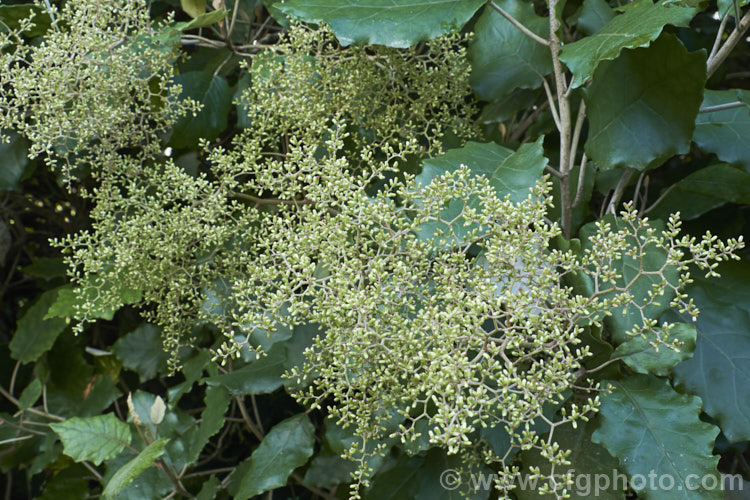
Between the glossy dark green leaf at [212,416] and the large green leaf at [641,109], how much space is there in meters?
0.84

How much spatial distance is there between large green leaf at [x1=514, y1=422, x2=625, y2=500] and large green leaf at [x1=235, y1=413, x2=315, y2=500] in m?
0.40

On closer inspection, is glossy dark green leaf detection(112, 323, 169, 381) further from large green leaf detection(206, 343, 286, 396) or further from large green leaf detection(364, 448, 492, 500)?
large green leaf detection(364, 448, 492, 500)

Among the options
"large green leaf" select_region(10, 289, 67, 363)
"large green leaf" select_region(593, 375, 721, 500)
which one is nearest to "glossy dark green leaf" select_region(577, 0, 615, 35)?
"large green leaf" select_region(593, 375, 721, 500)

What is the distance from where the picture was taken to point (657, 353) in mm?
877

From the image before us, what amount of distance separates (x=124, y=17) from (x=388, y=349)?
2.92ft

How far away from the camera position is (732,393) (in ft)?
3.21

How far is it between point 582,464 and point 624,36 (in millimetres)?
650

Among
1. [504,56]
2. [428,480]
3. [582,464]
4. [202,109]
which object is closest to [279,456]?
[428,480]

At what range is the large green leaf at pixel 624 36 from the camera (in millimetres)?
851

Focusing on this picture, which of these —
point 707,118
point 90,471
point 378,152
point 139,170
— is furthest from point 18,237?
point 707,118

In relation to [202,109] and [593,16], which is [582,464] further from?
[202,109]

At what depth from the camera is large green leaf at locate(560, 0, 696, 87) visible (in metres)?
0.85

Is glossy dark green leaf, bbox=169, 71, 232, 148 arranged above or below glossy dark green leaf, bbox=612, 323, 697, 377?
above

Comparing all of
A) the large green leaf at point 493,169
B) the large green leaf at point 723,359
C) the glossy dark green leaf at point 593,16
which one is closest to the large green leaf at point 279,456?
the large green leaf at point 493,169
